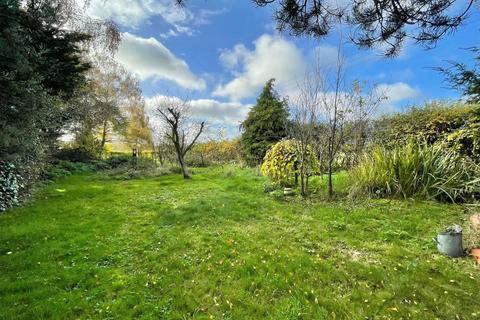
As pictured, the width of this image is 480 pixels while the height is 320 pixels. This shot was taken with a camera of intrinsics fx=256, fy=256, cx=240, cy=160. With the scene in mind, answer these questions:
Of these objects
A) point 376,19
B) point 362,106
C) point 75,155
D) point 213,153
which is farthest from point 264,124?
point 75,155

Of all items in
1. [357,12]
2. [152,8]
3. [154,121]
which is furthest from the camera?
[154,121]

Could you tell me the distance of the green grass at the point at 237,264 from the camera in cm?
241

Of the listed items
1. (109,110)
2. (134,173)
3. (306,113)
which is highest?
(109,110)

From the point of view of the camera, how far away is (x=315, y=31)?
307 cm

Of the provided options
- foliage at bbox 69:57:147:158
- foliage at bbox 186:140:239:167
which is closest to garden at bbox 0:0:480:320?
foliage at bbox 69:57:147:158

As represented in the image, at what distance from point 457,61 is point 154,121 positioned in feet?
59.0

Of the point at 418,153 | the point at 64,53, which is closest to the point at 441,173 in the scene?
the point at 418,153

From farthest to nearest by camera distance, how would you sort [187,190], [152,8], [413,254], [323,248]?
1. [187,190]
2. [323,248]
3. [413,254]
4. [152,8]

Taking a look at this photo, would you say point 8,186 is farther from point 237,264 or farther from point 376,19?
point 376,19

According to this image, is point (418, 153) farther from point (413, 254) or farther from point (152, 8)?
point (152, 8)

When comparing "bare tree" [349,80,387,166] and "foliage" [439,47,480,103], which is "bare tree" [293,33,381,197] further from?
"foliage" [439,47,480,103]

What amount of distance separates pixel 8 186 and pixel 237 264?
605 centimetres

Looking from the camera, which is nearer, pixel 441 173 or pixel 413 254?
pixel 413 254

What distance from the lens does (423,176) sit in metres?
5.29
